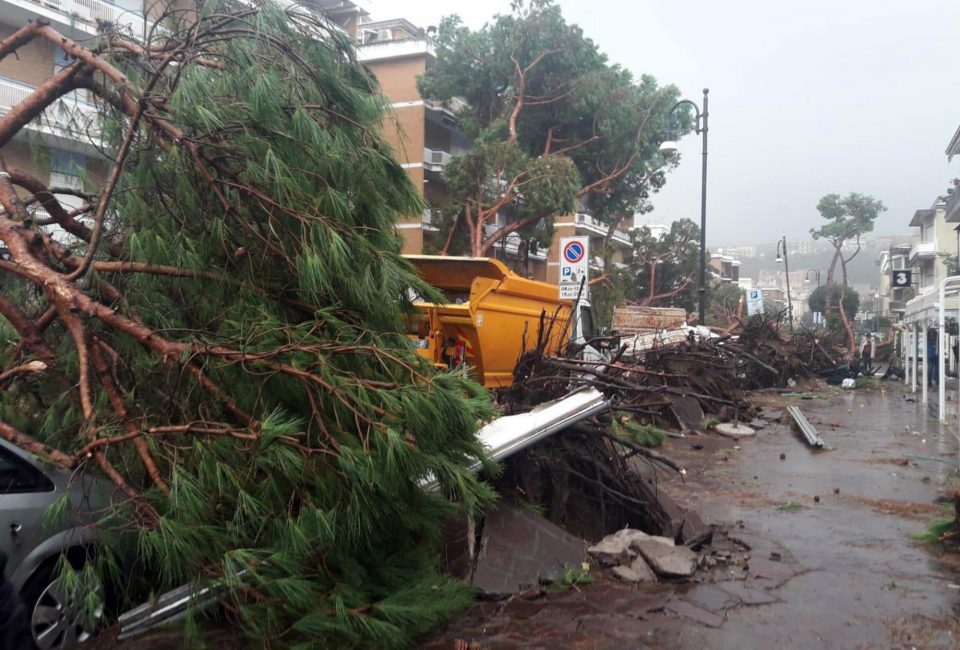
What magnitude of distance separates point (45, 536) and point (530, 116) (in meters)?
27.3

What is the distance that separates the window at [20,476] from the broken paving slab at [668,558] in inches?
166

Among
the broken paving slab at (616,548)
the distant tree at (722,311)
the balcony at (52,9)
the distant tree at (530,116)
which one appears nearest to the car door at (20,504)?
the broken paving slab at (616,548)

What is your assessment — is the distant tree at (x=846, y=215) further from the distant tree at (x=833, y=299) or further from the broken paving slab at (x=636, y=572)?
the broken paving slab at (x=636, y=572)

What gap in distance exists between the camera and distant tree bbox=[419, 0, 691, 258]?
2617 cm

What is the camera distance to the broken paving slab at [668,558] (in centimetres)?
592

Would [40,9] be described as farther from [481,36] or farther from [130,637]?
[130,637]

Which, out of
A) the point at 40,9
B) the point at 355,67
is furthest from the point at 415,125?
the point at 355,67

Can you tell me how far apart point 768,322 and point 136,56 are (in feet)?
74.9

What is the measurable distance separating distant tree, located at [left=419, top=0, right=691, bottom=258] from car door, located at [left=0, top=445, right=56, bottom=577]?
71.2 ft

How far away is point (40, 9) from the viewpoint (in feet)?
71.6

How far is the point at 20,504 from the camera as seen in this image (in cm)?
439

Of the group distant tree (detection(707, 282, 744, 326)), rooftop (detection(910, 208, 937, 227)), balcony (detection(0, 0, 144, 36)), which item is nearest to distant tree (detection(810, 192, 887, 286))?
rooftop (detection(910, 208, 937, 227))

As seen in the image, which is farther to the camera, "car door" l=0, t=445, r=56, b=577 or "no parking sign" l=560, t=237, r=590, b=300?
"no parking sign" l=560, t=237, r=590, b=300

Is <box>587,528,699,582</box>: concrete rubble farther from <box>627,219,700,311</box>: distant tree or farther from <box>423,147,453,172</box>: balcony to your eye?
<box>627,219,700,311</box>: distant tree
